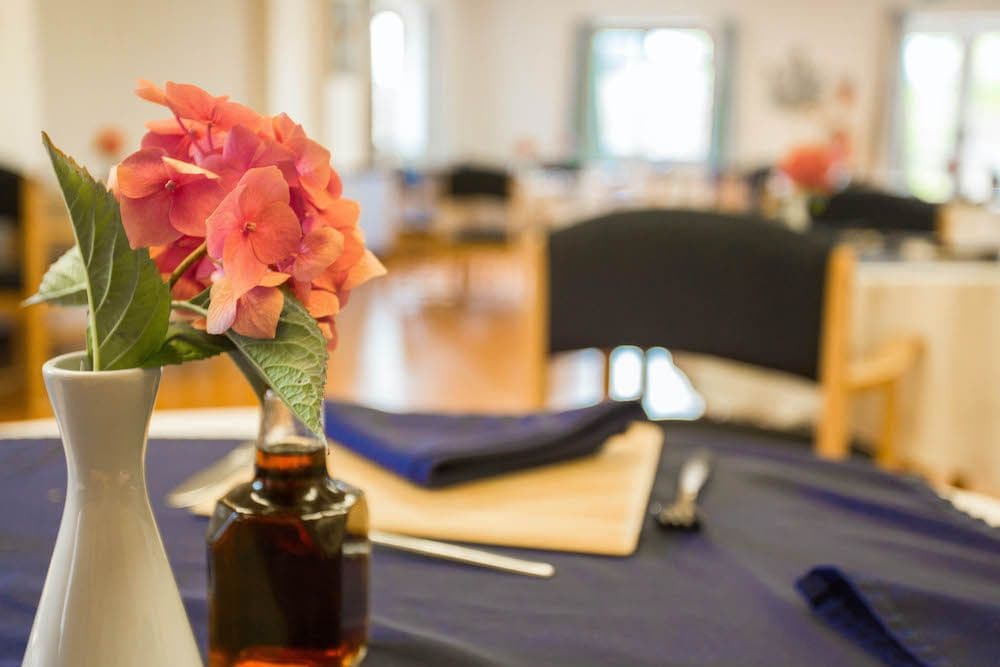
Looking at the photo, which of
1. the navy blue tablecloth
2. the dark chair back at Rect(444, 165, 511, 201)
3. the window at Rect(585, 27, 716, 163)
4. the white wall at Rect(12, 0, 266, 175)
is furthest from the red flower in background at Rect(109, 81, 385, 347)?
the window at Rect(585, 27, 716, 163)

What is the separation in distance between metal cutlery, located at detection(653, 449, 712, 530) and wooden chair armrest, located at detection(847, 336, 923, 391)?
718mm

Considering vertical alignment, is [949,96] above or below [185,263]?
above

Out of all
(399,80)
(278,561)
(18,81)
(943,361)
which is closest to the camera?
(278,561)

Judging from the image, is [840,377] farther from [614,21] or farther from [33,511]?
[614,21]

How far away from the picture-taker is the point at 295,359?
454 millimetres

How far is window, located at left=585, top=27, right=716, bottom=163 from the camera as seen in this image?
34.9 ft

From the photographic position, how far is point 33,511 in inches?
31.8

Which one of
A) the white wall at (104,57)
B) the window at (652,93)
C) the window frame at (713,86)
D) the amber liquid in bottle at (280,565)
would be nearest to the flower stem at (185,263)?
the amber liquid in bottle at (280,565)

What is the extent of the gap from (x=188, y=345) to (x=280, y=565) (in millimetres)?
145

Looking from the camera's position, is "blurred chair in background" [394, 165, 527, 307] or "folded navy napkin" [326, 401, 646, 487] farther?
"blurred chair in background" [394, 165, 527, 307]

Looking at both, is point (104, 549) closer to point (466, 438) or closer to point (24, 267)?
point (466, 438)

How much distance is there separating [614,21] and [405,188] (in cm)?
341

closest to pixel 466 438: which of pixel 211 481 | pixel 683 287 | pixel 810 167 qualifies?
pixel 211 481

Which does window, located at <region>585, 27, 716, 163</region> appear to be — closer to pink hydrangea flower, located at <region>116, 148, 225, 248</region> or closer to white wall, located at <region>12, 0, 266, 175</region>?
white wall, located at <region>12, 0, 266, 175</region>
